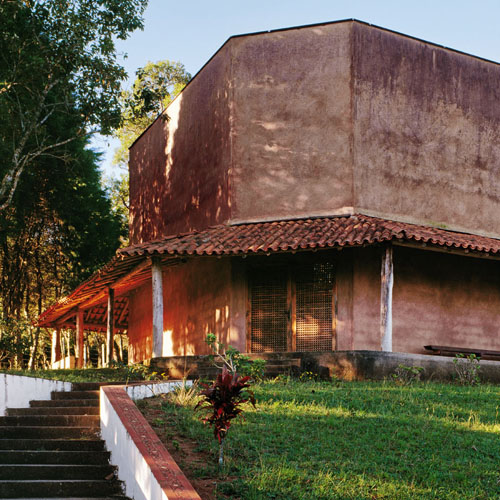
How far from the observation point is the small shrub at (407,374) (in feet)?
44.7

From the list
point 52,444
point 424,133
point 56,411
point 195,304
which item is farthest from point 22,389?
point 424,133

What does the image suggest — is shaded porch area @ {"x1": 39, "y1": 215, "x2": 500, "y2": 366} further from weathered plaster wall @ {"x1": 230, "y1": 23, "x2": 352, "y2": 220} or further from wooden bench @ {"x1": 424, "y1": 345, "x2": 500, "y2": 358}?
weathered plaster wall @ {"x1": 230, "y1": 23, "x2": 352, "y2": 220}

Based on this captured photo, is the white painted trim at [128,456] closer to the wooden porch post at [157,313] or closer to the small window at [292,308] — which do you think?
the wooden porch post at [157,313]

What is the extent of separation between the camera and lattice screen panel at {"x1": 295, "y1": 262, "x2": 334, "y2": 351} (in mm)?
16562

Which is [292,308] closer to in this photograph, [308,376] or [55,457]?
[308,376]

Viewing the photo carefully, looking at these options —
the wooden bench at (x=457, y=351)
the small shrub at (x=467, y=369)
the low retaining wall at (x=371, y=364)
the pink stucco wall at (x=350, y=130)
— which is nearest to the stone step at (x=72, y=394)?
the low retaining wall at (x=371, y=364)

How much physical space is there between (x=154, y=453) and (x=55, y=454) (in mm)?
2334

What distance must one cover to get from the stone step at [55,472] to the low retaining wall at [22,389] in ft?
8.54

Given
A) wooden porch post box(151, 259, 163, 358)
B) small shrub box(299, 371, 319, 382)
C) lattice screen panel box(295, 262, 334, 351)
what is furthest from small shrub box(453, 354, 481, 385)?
wooden porch post box(151, 259, 163, 358)

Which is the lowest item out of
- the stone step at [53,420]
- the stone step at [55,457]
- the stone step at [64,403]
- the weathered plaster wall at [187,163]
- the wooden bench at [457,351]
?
the stone step at [55,457]

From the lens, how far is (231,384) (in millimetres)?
7586

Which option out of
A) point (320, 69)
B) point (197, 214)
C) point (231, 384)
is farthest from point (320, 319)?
point (231, 384)

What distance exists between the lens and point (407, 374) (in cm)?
1413

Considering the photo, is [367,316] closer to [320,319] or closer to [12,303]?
[320,319]
